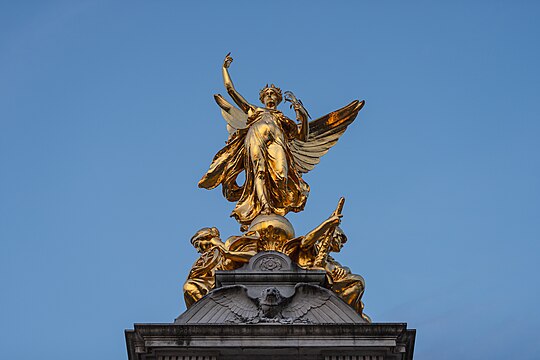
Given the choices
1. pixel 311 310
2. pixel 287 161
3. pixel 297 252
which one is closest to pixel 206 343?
pixel 311 310

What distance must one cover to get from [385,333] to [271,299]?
97.6 inches

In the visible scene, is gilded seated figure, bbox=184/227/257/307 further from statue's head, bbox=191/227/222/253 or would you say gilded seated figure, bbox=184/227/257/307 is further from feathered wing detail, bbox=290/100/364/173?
feathered wing detail, bbox=290/100/364/173

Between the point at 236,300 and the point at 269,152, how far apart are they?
5820 mm

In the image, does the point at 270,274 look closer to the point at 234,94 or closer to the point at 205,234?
the point at 205,234

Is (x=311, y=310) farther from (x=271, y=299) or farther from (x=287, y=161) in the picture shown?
(x=287, y=161)

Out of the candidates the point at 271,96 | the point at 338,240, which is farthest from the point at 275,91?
the point at 338,240

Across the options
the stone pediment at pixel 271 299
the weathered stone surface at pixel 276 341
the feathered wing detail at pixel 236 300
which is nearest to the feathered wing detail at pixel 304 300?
the stone pediment at pixel 271 299

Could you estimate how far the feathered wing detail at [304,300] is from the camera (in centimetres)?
2053

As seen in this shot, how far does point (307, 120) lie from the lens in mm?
26875

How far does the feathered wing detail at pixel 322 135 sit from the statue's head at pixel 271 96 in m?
1.17

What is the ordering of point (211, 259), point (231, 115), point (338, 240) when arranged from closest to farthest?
point (211, 259)
point (338, 240)
point (231, 115)

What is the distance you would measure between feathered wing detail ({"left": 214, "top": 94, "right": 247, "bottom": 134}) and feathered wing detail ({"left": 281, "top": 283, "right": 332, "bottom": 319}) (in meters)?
7.91

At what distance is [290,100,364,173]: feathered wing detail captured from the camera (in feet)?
89.6

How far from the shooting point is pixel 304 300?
20.9m
